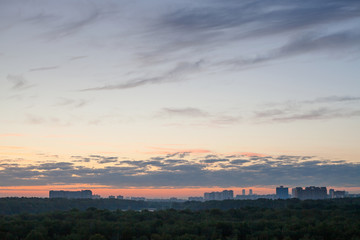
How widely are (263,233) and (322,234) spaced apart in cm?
827

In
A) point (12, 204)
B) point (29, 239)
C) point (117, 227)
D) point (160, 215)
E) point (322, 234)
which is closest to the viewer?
point (29, 239)

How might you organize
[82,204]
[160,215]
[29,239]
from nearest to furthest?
1. [29,239]
2. [160,215]
3. [82,204]

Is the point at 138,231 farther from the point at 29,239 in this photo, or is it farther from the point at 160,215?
the point at 160,215

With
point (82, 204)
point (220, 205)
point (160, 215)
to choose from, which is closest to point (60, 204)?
point (82, 204)

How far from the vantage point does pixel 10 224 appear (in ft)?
216

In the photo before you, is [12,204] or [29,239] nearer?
[29,239]

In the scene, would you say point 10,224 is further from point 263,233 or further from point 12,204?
point 12,204

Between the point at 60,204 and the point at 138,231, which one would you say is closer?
the point at 138,231

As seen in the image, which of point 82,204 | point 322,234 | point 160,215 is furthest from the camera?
point 82,204

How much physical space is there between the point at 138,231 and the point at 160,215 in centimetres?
2758

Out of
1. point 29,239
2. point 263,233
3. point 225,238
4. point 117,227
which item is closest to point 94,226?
point 117,227

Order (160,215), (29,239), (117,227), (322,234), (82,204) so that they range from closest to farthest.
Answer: (29,239) → (322,234) → (117,227) → (160,215) → (82,204)

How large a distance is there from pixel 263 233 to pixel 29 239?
32.1m

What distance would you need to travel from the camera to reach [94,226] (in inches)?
2552
